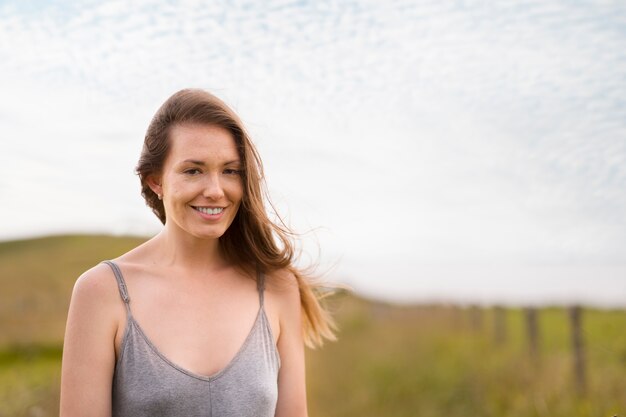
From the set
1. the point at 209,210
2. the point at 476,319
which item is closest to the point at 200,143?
the point at 209,210

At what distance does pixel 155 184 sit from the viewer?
10.4 feet

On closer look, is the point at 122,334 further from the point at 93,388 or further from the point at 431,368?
the point at 431,368

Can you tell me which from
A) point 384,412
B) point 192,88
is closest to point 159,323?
point 192,88

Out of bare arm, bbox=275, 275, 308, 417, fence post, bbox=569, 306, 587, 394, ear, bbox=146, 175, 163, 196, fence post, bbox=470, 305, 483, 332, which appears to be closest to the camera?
ear, bbox=146, 175, 163, 196

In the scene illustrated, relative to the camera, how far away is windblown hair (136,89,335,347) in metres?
3.02

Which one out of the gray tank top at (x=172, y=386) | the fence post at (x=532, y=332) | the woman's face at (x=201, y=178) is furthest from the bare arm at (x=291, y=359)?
the fence post at (x=532, y=332)

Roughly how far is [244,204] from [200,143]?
0.35m

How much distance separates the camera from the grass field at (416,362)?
819cm

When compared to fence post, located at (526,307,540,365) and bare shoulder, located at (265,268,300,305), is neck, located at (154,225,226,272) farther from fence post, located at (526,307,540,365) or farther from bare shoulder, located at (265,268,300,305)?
fence post, located at (526,307,540,365)

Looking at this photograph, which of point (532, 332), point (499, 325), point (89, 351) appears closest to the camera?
point (89, 351)

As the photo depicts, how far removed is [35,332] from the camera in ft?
48.9

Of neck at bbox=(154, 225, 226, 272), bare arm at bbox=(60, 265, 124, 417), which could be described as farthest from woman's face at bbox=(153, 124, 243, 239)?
bare arm at bbox=(60, 265, 124, 417)

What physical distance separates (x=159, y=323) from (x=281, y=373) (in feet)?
1.99

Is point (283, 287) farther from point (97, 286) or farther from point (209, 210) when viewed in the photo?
point (97, 286)
